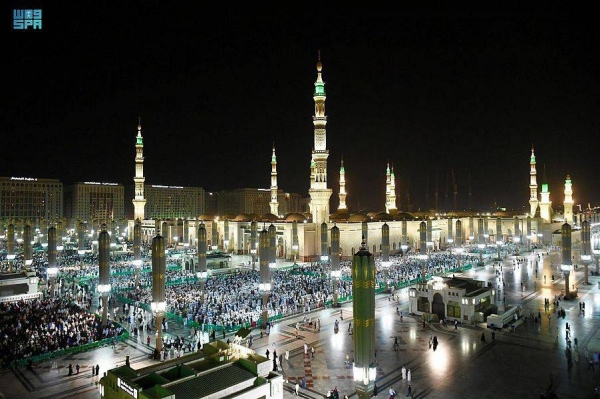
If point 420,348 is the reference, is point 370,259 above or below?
above

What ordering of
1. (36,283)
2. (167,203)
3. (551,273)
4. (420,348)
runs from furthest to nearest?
(167,203) < (551,273) < (36,283) < (420,348)

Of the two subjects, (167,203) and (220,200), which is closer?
(167,203)

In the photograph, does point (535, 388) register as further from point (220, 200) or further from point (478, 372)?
point (220, 200)

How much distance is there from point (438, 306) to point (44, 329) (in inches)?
783

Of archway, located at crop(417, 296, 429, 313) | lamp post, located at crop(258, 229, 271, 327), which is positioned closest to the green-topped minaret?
lamp post, located at crop(258, 229, 271, 327)

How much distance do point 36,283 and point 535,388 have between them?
2840cm

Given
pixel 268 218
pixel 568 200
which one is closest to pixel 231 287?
pixel 268 218

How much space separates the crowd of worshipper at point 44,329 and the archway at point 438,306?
1625 centimetres

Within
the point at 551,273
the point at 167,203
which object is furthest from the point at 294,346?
the point at 167,203

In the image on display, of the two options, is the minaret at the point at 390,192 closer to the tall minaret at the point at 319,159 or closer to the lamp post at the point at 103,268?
the tall minaret at the point at 319,159

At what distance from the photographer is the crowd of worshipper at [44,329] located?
711 inches

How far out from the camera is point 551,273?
37875mm

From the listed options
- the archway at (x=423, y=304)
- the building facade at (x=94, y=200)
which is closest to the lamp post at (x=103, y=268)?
the archway at (x=423, y=304)

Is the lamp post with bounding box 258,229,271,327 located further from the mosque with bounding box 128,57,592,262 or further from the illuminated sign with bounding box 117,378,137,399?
the mosque with bounding box 128,57,592,262
